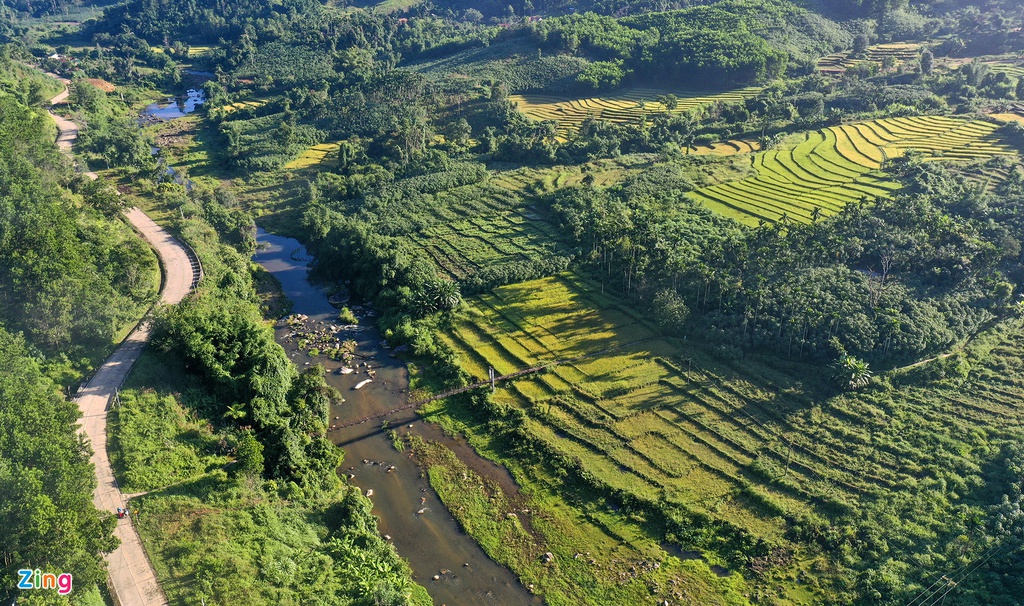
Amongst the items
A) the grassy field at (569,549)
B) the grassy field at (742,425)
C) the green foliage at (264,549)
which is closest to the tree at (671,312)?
the grassy field at (742,425)

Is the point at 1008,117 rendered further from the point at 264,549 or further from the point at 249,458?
the point at 264,549

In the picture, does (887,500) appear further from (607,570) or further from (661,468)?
(607,570)

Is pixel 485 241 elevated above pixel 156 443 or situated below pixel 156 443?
above

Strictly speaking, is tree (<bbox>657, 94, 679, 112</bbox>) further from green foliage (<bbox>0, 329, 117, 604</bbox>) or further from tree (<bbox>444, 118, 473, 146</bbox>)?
green foliage (<bbox>0, 329, 117, 604</bbox>)

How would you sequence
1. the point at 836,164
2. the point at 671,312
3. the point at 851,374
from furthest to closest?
the point at 836,164, the point at 671,312, the point at 851,374

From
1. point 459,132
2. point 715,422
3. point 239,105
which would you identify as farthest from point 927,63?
point 239,105

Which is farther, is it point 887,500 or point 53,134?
point 53,134


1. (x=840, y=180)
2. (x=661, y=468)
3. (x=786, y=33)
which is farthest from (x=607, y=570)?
(x=786, y=33)
